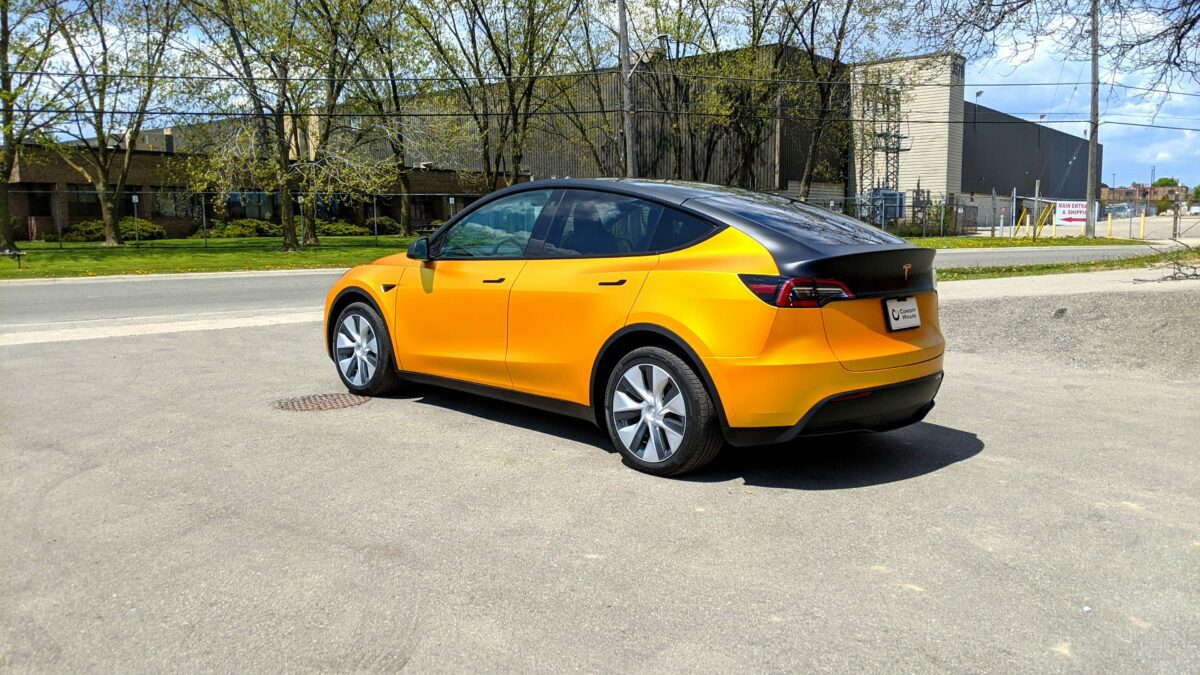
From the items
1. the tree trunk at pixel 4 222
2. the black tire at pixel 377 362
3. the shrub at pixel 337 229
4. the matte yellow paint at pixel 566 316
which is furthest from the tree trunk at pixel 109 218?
the matte yellow paint at pixel 566 316

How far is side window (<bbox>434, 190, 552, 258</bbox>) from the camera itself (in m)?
5.69

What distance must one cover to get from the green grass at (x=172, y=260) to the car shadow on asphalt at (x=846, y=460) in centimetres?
2182

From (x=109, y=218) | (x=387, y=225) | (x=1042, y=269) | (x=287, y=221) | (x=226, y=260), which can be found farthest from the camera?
(x=387, y=225)

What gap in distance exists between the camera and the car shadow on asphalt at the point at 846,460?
4.75 meters

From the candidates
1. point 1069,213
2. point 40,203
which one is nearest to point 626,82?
point 1069,213

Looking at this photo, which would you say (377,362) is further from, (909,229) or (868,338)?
(909,229)

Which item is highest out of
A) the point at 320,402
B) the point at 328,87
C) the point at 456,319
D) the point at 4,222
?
the point at 328,87

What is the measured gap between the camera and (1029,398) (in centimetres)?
693

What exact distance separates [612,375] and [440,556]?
5.25 ft

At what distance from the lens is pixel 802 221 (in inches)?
198

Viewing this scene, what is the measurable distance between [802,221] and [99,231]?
139 feet

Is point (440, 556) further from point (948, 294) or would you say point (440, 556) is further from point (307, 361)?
point (948, 294)

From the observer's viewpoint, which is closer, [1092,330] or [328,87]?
[1092,330]

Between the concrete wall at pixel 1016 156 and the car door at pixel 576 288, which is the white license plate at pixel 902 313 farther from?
the concrete wall at pixel 1016 156
